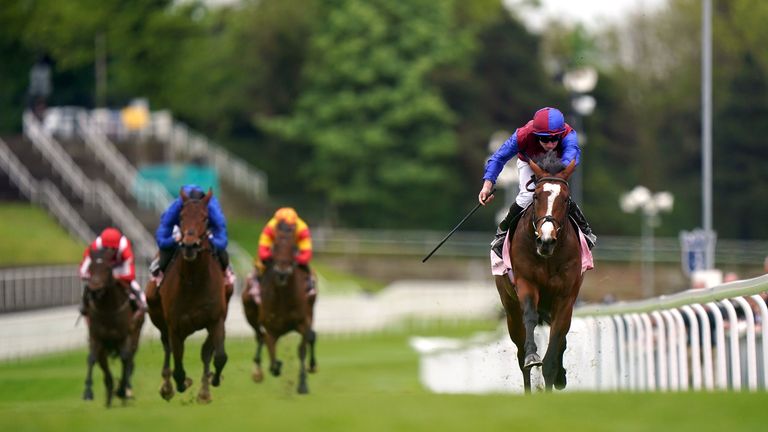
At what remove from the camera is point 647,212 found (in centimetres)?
3953

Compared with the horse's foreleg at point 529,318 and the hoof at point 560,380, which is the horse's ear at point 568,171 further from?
the hoof at point 560,380

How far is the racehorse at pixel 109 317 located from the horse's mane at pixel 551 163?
655cm

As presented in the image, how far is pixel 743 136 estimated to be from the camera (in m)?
61.9

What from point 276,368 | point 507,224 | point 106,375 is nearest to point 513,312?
point 507,224

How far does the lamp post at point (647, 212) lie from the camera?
123 ft

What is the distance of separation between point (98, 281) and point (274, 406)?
347 inches

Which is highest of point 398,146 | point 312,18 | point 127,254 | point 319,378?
point 312,18

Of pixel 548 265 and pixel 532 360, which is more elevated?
pixel 548 265

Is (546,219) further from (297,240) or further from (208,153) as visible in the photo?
(208,153)

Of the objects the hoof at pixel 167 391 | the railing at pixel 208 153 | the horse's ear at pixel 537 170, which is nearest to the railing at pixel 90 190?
the railing at pixel 208 153

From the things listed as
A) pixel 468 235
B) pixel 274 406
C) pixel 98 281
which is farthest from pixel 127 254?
pixel 468 235

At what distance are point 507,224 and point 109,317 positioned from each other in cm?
650

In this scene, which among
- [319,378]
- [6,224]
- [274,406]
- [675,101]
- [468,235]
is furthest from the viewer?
[675,101]

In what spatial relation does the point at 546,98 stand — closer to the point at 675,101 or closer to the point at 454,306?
the point at 675,101
